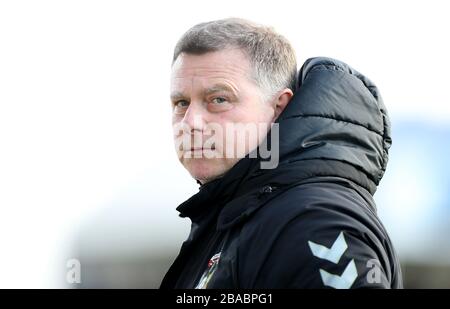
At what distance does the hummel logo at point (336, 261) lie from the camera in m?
2.94

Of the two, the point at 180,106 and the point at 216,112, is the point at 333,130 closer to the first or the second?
the point at 216,112

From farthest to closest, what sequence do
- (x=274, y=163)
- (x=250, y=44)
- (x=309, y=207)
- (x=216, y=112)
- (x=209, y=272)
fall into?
(x=250, y=44), (x=216, y=112), (x=274, y=163), (x=209, y=272), (x=309, y=207)

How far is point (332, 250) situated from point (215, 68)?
1.10 m

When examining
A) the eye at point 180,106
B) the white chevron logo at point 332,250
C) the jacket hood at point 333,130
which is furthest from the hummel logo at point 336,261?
the eye at point 180,106

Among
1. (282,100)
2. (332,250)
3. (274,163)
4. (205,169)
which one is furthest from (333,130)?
(332,250)

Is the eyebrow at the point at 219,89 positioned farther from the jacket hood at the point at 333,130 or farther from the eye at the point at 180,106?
the jacket hood at the point at 333,130

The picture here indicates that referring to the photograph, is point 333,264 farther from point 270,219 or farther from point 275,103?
point 275,103

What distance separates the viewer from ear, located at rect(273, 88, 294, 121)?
12.7ft

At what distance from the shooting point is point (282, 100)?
3.90 m

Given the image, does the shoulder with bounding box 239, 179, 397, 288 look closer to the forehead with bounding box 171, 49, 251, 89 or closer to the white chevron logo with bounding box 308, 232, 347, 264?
the white chevron logo with bounding box 308, 232, 347, 264

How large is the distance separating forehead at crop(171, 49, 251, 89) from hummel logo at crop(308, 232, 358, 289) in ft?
3.32

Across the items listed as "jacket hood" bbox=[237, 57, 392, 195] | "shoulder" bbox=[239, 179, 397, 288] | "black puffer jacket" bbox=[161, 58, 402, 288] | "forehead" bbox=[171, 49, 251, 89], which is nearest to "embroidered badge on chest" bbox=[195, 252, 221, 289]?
"black puffer jacket" bbox=[161, 58, 402, 288]

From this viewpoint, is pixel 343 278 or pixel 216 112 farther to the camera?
pixel 216 112
